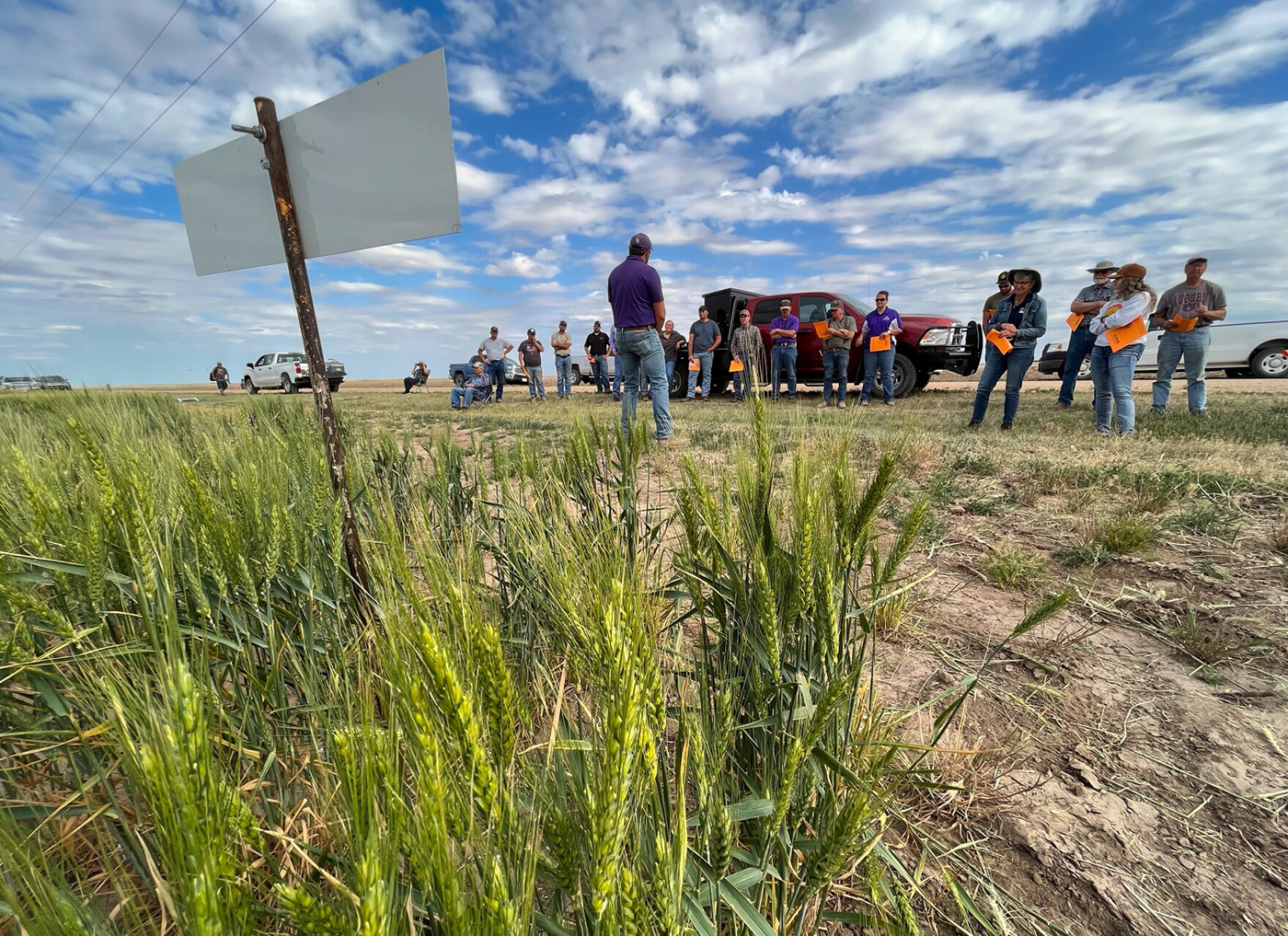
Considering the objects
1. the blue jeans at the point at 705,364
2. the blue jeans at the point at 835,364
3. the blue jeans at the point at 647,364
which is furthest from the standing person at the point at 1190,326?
the blue jeans at the point at 705,364

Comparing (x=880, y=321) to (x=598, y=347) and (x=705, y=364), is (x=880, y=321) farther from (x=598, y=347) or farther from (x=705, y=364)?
(x=598, y=347)

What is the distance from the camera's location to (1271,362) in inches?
481

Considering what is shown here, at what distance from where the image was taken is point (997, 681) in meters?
1.60

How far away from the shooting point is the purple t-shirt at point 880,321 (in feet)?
27.8

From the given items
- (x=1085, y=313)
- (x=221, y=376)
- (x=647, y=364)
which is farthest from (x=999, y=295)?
(x=221, y=376)

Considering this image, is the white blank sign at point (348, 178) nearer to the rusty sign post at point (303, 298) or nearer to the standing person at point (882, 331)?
the rusty sign post at point (303, 298)

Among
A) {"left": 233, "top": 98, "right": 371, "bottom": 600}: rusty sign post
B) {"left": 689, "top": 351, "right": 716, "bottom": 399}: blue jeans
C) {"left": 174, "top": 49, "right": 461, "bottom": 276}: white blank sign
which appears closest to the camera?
{"left": 174, "top": 49, "right": 461, "bottom": 276}: white blank sign

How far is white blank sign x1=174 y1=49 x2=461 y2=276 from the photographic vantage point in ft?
4.66

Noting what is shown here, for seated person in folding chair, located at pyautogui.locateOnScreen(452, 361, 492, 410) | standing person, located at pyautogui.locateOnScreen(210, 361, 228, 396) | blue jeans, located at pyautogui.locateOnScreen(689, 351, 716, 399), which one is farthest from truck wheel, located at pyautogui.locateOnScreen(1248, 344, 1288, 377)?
standing person, located at pyautogui.locateOnScreen(210, 361, 228, 396)

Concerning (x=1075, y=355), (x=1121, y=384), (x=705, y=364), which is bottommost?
(x=1121, y=384)

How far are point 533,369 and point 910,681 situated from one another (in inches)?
567

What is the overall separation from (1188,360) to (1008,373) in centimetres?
223

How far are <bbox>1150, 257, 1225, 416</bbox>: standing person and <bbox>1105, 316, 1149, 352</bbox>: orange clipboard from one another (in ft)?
4.94

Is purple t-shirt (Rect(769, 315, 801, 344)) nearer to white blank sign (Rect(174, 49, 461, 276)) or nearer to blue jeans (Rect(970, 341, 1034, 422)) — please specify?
blue jeans (Rect(970, 341, 1034, 422))
